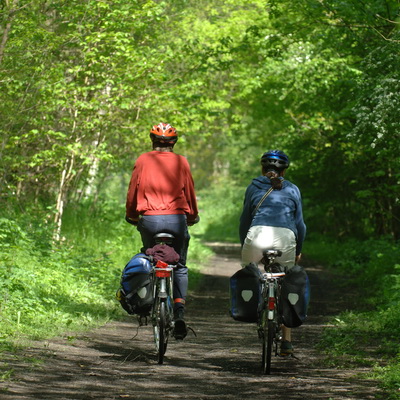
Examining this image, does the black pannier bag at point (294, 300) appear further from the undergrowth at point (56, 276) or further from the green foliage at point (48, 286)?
the green foliage at point (48, 286)

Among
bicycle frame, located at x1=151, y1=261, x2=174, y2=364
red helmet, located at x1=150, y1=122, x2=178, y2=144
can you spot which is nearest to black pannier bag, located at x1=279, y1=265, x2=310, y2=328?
bicycle frame, located at x1=151, y1=261, x2=174, y2=364

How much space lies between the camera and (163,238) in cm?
770

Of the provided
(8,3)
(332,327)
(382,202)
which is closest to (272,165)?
(332,327)

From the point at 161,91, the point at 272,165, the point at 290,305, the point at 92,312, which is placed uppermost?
the point at 161,91

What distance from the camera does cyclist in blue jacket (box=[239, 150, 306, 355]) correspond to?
24.2 feet

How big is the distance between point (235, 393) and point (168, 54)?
37.2ft

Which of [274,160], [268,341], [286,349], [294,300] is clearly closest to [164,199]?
[274,160]

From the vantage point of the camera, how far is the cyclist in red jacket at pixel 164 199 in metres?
7.75

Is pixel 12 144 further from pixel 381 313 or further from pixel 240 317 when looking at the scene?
pixel 240 317

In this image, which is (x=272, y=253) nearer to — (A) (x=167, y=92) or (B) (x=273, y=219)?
(B) (x=273, y=219)

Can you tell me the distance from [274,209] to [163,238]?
108 centimetres

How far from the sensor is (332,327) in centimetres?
1052

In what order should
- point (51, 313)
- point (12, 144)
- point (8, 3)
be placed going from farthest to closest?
point (12, 144) < point (8, 3) < point (51, 313)

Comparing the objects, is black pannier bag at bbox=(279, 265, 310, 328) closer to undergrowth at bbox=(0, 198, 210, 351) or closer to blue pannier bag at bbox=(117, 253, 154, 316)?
blue pannier bag at bbox=(117, 253, 154, 316)
